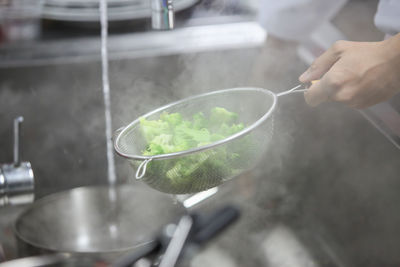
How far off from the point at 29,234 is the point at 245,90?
622mm

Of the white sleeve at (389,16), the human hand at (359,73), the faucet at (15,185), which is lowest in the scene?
the faucet at (15,185)

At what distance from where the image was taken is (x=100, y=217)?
125cm

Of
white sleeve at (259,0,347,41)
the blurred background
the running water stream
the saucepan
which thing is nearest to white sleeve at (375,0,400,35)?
the blurred background

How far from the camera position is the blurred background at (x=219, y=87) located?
1135 mm

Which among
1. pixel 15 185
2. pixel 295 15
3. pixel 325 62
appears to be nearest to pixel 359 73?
pixel 325 62

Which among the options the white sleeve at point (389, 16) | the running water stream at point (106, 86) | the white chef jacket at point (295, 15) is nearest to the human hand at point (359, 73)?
the white sleeve at point (389, 16)

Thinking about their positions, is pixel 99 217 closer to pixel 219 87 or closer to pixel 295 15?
pixel 219 87

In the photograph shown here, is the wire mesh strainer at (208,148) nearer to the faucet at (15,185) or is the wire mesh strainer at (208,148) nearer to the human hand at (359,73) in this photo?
the human hand at (359,73)

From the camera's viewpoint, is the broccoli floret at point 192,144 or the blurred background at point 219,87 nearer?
the broccoli floret at point 192,144

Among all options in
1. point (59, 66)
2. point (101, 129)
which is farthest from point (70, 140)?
point (59, 66)

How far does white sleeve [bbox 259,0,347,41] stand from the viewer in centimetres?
119

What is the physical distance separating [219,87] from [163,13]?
1.94 feet

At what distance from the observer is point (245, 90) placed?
91 centimetres

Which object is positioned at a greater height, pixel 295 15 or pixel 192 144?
pixel 295 15
